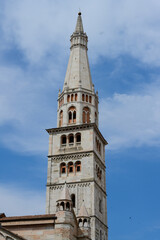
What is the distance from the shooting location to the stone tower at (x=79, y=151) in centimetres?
5428

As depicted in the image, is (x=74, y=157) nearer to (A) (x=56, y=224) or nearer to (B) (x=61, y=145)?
(B) (x=61, y=145)

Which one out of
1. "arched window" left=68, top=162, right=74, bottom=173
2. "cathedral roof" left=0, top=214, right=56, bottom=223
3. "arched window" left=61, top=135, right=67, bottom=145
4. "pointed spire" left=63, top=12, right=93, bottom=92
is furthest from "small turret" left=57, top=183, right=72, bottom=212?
"pointed spire" left=63, top=12, right=93, bottom=92

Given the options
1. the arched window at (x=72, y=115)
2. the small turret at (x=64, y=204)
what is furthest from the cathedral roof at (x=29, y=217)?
the arched window at (x=72, y=115)

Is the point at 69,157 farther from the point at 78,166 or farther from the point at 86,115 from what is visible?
the point at 86,115

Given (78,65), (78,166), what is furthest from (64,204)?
(78,65)

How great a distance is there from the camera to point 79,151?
57.7 meters

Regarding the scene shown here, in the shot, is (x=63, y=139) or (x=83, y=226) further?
(x=63, y=139)

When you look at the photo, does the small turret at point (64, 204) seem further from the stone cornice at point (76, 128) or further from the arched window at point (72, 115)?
the arched window at point (72, 115)

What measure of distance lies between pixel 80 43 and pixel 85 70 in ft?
20.2

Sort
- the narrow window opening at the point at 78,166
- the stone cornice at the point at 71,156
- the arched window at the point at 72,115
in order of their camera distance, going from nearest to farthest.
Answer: the narrow window opening at the point at 78,166
the stone cornice at the point at 71,156
the arched window at the point at 72,115

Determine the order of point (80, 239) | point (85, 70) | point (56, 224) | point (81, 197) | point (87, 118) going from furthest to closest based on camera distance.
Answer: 1. point (85, 70)
2. point (87, 118)
3. point (81, 197)
4. point (80, 239)
5. point (56, 224)

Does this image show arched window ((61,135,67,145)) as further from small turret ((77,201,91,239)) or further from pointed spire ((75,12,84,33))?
pointed spire ((75,12,84,33))

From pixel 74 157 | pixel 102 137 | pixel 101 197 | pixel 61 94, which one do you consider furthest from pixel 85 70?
pixel 101 197

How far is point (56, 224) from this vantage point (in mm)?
34500
